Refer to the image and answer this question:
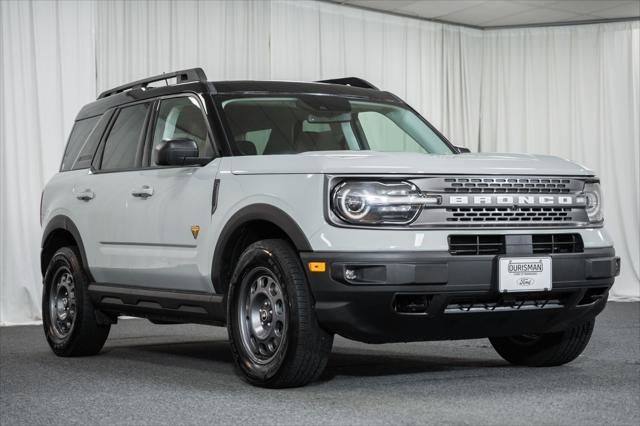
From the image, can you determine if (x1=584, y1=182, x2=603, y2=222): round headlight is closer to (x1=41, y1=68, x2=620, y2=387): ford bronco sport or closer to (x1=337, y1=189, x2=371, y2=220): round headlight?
(x1=41, y1=68, x2=620, y2=387): ford bronco sport

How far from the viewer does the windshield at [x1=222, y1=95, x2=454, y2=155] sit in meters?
5.85

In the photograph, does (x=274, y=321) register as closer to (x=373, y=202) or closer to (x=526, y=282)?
(x=373, y=202)

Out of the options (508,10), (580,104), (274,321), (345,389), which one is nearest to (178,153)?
(274,321)

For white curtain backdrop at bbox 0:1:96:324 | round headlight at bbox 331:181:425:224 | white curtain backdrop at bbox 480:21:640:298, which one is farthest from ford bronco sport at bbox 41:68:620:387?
white curtain backdrop at bbox 480:21:640:298

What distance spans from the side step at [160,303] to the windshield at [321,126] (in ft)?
2.88

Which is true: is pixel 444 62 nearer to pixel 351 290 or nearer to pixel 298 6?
pixel 298 6

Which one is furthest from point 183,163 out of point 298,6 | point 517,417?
point 298,6

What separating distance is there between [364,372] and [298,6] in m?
8.30

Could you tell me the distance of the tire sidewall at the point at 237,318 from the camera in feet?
16.3

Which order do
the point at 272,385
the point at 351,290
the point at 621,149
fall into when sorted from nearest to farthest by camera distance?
the point at 351,290
the point at 272,385
the point at 621,149

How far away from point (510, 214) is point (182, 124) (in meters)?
2.19

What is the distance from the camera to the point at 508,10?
1413 centimetres

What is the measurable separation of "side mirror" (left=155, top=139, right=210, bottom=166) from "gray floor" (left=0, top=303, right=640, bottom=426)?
48.0 inches

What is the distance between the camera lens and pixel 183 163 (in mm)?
5715
